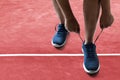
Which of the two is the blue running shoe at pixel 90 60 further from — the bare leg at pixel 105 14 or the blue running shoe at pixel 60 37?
the blue running shoe at pixel 60 37

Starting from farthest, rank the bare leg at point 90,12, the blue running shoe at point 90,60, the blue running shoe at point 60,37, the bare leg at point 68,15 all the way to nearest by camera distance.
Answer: the blue running shoe at point 60,37, the blue running shoe at point 90,60, the bare leg at point 68,15, the bare leg at point 90,12

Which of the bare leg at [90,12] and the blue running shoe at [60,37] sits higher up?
the bare leg at [90,12]

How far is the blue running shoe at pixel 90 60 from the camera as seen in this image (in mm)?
1629

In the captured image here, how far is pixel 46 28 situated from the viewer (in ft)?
6.94

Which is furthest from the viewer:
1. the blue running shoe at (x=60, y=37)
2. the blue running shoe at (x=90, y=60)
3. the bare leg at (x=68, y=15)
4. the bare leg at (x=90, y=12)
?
the blue running shoe at (x=60, y=37)

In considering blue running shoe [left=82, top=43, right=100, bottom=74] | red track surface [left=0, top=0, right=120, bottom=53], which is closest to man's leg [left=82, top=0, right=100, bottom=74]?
blue running shoe [left=82, top=43, right=100, bottom=74]

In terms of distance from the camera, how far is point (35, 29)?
6.93ft

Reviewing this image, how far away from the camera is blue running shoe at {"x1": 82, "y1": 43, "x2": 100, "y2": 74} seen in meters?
1.63

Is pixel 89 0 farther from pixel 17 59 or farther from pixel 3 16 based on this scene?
pixel 3 16

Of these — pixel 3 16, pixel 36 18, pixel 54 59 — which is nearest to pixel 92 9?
pixel 54 59

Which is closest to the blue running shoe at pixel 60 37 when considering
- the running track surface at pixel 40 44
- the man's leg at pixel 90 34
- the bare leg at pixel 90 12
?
the running track surface at pixel 40 44

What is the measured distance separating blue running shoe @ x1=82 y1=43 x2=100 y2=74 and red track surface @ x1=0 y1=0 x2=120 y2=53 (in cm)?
19

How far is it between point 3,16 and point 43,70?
806 mm

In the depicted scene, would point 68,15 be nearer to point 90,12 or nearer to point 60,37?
point 90,12
